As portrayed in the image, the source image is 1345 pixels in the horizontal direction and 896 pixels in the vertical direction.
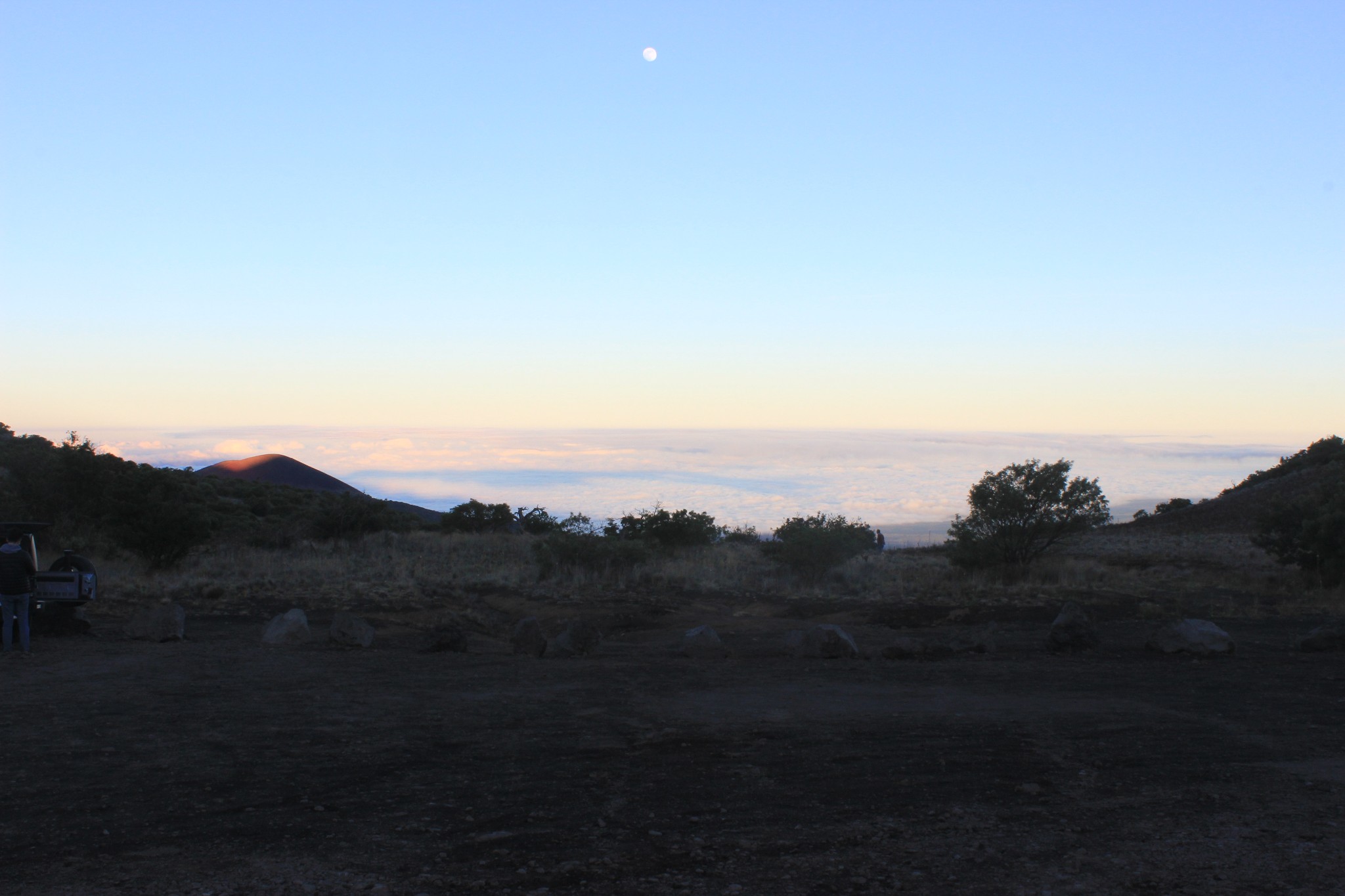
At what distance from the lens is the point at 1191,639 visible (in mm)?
13055

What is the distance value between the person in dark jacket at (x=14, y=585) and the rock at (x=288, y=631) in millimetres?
3035

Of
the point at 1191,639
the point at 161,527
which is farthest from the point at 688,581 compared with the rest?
the point at 161,527

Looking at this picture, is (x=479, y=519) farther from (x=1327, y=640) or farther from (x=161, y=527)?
(x=1327, y=640)

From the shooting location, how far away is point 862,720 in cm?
903

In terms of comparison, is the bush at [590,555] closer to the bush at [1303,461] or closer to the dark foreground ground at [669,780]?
the dark foreground ground at [669,780]

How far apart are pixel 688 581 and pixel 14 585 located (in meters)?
14.5

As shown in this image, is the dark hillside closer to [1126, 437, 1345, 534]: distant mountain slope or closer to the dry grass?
the dry grass

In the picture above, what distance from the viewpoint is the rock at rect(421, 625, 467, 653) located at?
14.0 metres

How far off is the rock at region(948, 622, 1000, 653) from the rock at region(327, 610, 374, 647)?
334 inches

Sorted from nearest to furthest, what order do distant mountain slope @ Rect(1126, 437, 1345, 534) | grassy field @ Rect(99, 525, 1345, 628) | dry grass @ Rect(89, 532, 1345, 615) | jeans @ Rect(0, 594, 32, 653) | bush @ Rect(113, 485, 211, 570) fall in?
jeans @ Rect(0, 594, 32, 653) → grassy field @ Rect(99, 525, 1345, 628) → dry grass @ Rect(89, 532, 1345, 615) → bush @ Rect(113, 485, 211, 570) → distant mountain slope @ Rect(1126, 437, 1345, 534)

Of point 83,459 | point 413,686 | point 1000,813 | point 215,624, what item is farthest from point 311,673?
point 83,459

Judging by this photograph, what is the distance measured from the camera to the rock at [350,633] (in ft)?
46.1

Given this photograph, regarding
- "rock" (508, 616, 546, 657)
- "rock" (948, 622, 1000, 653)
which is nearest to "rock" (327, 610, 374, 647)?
"rock" (508, 616, 546, 657)

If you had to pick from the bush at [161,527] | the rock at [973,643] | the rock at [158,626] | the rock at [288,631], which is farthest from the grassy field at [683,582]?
the rock at [973,643]
